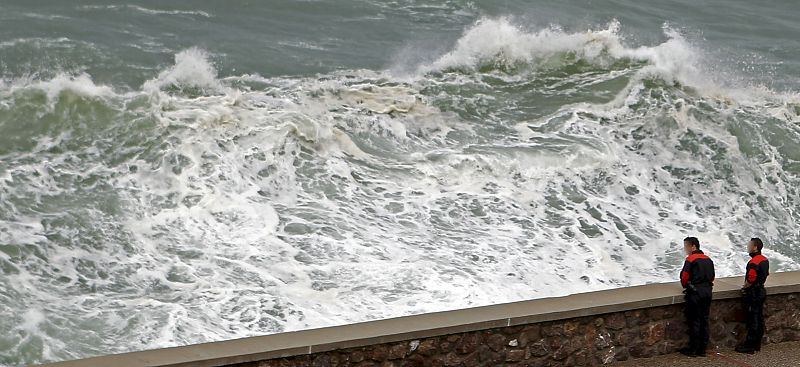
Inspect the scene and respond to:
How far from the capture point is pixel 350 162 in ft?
51.8

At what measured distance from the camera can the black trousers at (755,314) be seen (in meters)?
10.2

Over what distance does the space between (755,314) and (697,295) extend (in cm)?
70

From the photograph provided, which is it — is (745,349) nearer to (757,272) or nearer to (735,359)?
(735,359)

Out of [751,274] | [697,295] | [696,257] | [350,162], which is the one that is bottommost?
[350,162]

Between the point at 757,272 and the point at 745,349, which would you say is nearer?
the point at 757,272

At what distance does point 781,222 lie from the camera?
16094 millimetres

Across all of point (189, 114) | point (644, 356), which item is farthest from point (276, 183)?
point (644, 356)

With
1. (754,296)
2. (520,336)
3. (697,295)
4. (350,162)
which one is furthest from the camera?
(350,162)

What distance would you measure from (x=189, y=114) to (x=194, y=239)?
11.3 ft

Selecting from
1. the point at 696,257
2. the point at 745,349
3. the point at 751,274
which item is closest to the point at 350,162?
the point at 696,257

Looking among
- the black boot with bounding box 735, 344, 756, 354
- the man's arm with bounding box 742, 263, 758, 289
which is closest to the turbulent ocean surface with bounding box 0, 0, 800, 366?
the black boot with bounding box 735, 344, 756, 354

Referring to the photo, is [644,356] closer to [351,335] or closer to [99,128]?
[351,335]

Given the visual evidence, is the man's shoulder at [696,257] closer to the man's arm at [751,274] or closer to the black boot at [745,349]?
the man's arm at [751,274]

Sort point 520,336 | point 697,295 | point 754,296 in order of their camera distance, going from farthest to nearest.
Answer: point 754,296
point 697,295
point 520,336
